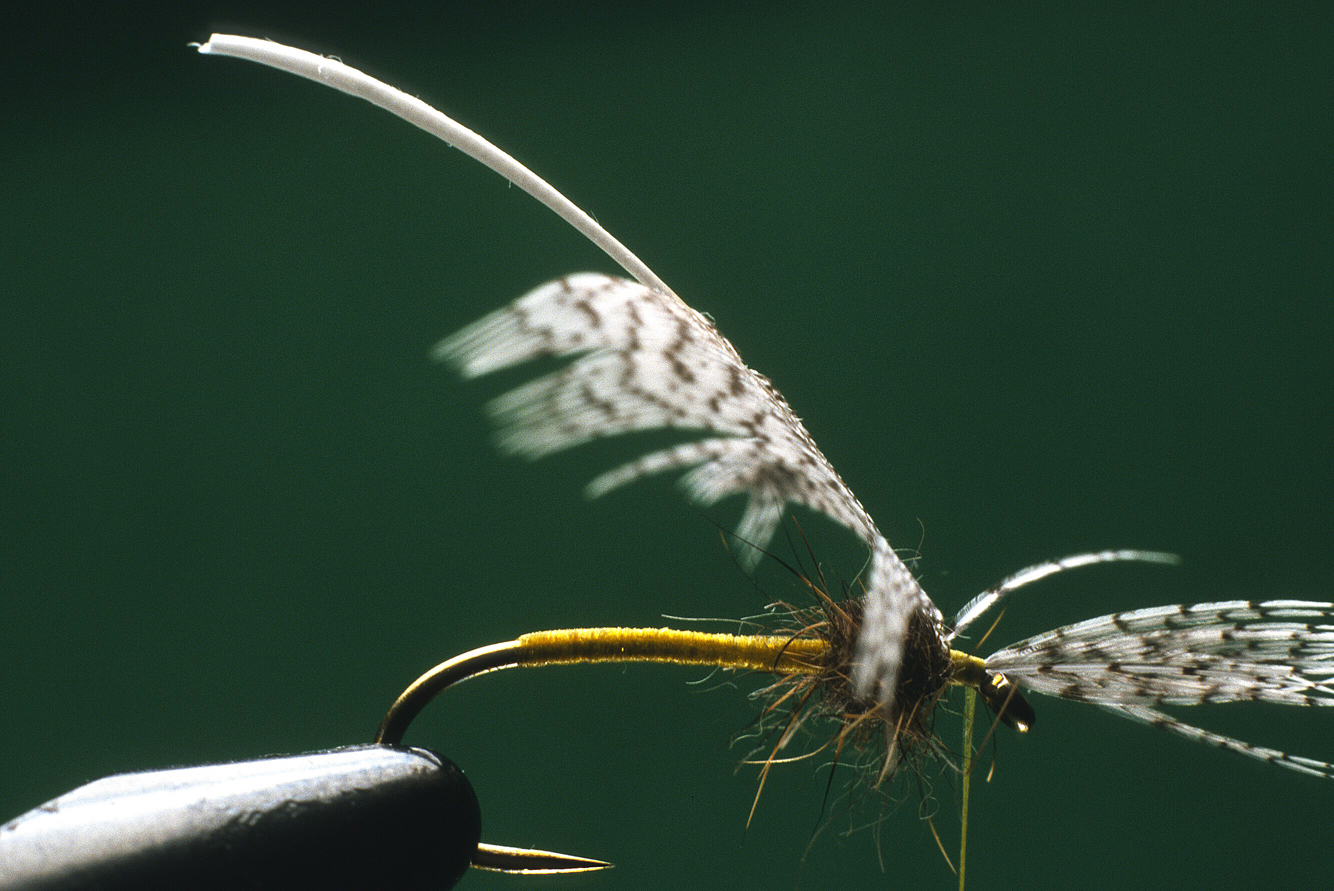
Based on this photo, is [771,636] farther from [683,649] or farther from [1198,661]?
[1198,661]

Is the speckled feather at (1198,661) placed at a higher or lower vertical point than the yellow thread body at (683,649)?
higher

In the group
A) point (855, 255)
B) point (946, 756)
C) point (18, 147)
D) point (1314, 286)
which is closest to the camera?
point (946, 756)

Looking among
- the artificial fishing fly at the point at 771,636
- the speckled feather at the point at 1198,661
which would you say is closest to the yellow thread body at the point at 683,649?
the artificial fishing fly at the point at 771,636

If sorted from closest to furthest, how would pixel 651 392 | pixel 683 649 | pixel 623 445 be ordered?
pixel 651 392 < pixel 683 649 < pixel 623 445

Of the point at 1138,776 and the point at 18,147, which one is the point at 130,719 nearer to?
the point at 18,147

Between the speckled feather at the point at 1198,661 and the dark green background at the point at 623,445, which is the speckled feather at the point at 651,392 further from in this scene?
the dark green background at the point at 623,445

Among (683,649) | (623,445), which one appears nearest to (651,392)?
(683,649)

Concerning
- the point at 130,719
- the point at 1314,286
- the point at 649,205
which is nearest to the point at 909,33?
the point at 649,205
